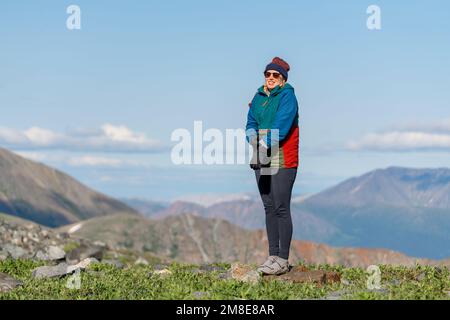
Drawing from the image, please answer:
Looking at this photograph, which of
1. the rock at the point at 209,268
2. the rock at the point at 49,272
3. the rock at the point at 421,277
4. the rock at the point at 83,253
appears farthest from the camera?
the rock at the point at 83,253

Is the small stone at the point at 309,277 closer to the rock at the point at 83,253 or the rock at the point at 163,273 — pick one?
the rock at the point at 163,273

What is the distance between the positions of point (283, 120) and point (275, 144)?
0.51m

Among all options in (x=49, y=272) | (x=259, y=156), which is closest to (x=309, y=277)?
(x=259, y=156)

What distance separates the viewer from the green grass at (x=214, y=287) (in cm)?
1369

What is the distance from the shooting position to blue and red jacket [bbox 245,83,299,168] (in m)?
15.5

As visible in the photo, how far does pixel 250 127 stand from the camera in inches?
635

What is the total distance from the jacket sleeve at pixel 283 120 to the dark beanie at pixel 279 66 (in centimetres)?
53

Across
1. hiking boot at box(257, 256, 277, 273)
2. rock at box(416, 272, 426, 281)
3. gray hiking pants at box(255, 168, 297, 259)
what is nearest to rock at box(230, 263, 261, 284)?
hiking boot at box(257, 256, 277, 273)

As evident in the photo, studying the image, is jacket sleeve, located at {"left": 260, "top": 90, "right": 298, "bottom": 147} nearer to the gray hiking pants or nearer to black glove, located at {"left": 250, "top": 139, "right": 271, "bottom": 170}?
black glove, located at {"left": 250, "top": 139, "right": 271, "bottom": 170}

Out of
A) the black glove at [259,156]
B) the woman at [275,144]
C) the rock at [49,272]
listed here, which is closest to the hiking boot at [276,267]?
the woman at [275,144]
